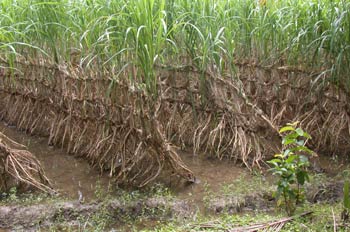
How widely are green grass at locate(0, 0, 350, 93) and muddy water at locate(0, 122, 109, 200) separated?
0.62 m

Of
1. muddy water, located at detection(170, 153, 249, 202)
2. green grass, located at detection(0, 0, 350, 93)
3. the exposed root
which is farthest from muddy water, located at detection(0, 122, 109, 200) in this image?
green grass, located at detection(0, 0, 350, 93)

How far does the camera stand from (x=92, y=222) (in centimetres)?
280

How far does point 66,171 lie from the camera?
10.9 ft

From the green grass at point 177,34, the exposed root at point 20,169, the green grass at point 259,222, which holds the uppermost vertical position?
the green grass at point 177,34

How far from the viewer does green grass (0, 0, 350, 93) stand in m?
2.78

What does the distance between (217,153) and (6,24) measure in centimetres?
175

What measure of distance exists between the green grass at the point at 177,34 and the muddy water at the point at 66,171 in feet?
2.02

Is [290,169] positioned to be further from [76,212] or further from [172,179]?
[76,212]

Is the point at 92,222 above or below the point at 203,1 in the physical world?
below

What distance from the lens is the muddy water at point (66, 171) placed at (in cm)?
312

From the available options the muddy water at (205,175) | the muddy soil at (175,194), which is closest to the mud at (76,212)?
the muddy soil at (175,194)

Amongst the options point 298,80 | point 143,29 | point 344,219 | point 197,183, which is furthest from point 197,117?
point 344,219

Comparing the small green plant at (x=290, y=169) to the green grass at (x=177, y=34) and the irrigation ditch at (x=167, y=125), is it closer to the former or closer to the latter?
the irrigation ditch at (x=167, y=125)

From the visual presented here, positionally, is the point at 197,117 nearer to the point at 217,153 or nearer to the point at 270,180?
the point at 217,153
